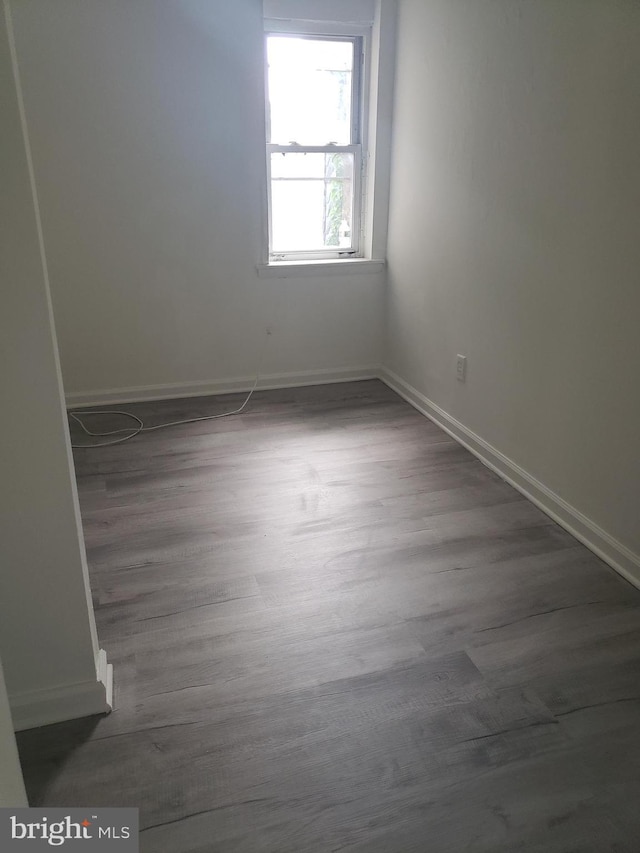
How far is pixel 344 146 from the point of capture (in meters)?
3.47

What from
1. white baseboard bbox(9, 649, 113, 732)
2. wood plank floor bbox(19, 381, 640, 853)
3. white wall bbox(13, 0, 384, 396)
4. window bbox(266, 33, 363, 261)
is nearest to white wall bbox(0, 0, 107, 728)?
white baseboard bbox(9, 649, 113, 732)

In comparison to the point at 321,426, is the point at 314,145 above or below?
above

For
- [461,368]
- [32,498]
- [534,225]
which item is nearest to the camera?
[32,498]

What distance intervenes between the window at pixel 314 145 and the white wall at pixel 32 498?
8.12 ft

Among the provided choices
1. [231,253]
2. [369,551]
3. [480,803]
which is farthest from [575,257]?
[231,253]

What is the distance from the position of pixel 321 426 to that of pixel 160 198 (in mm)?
1424

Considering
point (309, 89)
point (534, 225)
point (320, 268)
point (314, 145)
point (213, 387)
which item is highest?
point (309, 89)

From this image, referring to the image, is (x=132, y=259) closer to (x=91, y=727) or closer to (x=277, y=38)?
(x=277, y=38)

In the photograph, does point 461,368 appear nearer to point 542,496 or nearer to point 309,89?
point 542,496

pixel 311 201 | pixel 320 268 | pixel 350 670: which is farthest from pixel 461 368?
pixel 350 670

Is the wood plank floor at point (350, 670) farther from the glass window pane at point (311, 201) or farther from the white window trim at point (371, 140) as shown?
the glass window pane at point (311, 201)

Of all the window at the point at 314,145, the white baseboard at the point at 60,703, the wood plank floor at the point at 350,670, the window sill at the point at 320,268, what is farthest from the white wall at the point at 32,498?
the window at the point at 314,145

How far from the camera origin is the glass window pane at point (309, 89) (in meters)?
3.24

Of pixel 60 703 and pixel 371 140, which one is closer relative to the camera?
pixel 60 703
